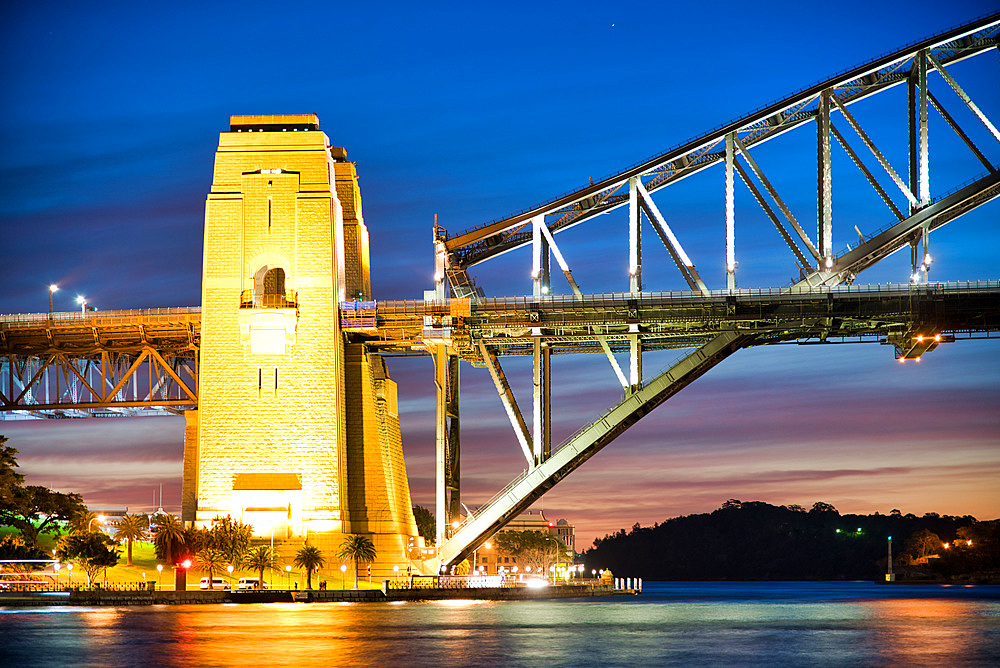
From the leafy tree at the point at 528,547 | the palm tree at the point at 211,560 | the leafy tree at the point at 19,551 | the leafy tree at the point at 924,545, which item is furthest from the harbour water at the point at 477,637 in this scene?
the leafy tree at the point at 924,545

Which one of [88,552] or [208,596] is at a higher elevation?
[88,552]

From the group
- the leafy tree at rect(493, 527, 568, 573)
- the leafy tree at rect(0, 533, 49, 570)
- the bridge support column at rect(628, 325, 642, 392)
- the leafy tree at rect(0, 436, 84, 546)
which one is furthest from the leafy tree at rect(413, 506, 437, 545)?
the bridge support column at rect(628, 325, 642, 392)

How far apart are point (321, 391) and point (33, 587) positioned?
2240 cm

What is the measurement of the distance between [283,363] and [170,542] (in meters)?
12.4

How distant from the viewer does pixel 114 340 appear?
88.8 m

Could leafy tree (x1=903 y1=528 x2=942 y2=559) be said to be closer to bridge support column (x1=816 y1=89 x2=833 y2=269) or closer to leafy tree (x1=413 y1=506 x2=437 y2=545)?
leafy tree (x1=413 y1=506 x2=437 y2=545)

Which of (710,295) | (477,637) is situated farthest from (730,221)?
(477,637)

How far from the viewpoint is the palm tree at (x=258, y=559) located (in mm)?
75125

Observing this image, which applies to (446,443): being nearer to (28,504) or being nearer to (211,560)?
(211,560)

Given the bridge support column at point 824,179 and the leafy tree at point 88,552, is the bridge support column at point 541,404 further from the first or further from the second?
the leafy tree at point 88,552

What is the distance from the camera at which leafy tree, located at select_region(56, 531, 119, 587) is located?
79.8 metres

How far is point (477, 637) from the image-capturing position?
5306 cm

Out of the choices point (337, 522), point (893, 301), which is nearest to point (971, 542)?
point (893, 301)

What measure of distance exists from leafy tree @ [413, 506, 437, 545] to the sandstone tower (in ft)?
250
